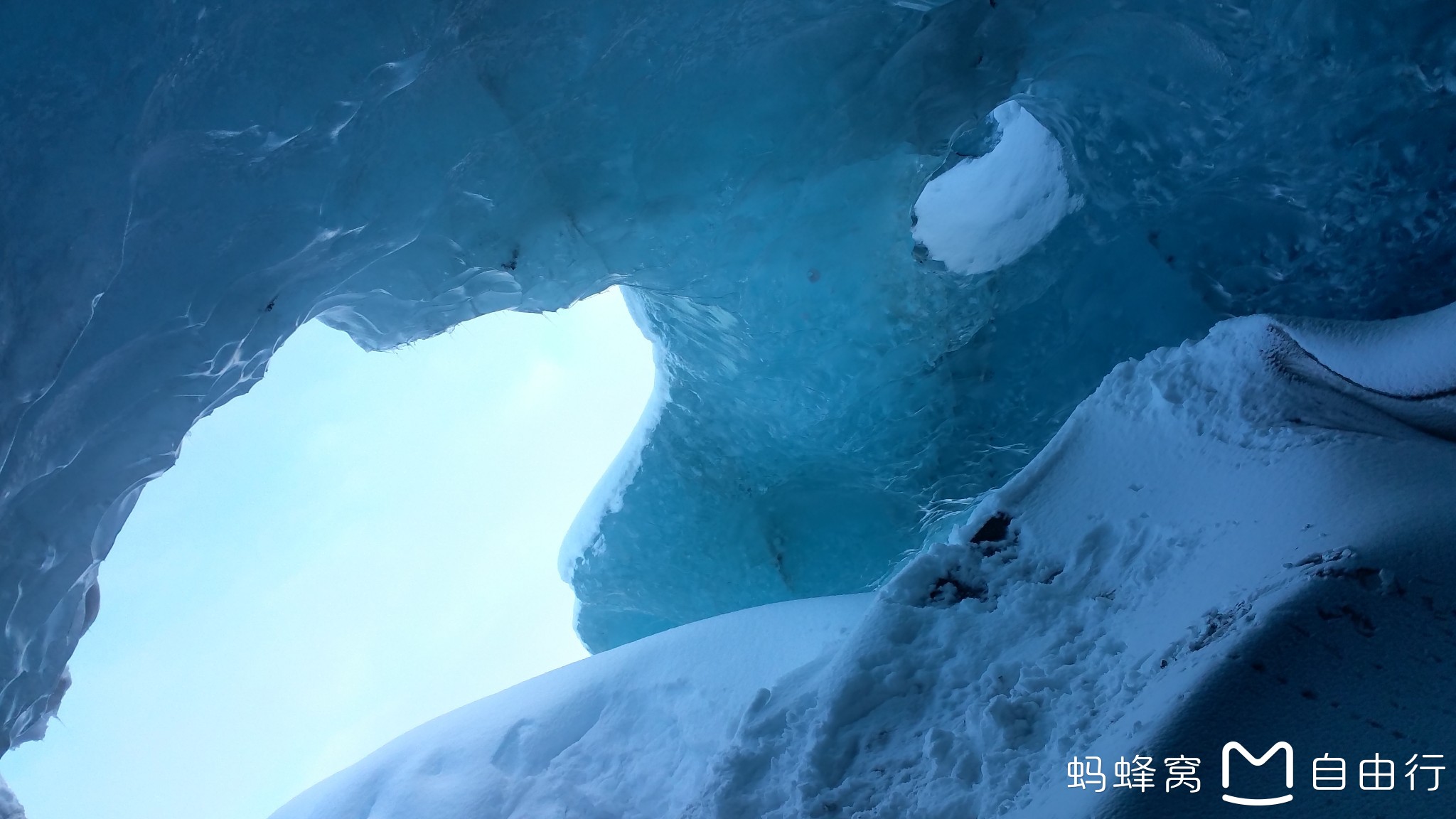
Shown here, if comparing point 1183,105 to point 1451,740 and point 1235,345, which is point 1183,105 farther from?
point 1451,740

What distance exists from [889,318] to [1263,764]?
280 cm

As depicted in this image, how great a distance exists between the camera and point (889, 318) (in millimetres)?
4051

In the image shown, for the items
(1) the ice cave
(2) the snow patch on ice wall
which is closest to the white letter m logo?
(1) the ice cave

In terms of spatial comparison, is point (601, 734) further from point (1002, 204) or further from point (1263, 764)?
point (1002, 204)

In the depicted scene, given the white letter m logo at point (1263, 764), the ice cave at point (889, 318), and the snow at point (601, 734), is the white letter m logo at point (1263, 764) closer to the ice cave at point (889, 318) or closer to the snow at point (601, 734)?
the ice cave at point (889, 318)

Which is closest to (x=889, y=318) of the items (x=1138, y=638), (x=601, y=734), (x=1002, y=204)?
(x=1002, y=204)

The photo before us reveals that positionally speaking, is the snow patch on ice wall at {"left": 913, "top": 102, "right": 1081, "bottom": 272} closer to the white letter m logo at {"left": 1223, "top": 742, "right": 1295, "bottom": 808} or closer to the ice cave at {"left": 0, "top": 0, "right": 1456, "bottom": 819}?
the ice cave at {"left": 0, "top": 0, "right": 1456, "bottom": 819}

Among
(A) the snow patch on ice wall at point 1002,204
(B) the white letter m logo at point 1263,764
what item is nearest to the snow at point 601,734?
(B) the white letter m logo at point 1263,764

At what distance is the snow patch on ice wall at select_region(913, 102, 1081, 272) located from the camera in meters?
3.76

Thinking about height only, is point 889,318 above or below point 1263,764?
above

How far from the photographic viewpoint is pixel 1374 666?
1557 mm

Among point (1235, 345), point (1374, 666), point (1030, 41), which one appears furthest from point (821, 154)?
point (1374, 666)

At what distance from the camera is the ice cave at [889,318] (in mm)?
1752

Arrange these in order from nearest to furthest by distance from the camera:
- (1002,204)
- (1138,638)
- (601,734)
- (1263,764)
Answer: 1. (1263,764)
2. (1138,638)
3. (601,734)
4. (1002,204)
